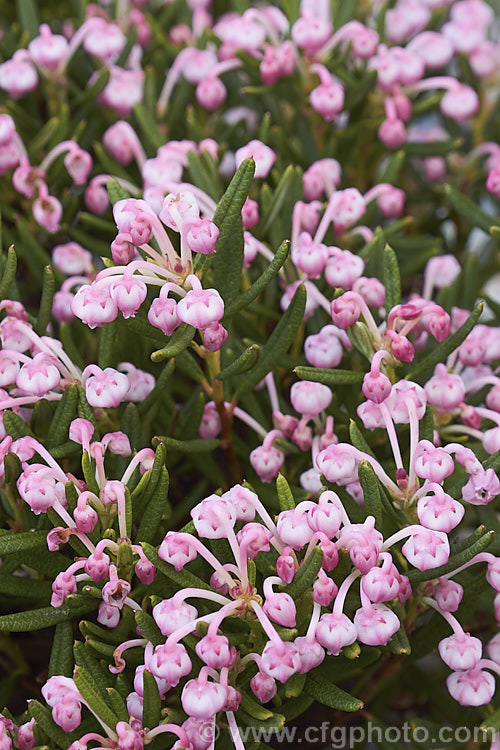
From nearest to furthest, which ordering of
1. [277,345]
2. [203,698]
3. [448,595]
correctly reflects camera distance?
[203,698] → [448,595] → [277,345]

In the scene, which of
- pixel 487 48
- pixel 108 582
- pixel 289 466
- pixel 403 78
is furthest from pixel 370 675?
pixel 487 48

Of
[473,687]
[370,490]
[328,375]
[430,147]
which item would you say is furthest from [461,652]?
[430,147]

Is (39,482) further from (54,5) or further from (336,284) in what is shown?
(54,5)

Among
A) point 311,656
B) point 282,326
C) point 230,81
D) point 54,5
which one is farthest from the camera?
point 54,5

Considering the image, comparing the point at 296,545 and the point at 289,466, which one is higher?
the point at 296,545

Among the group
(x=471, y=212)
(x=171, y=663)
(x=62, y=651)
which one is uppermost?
(x=471, y=212)

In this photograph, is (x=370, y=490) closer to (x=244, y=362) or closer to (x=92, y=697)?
(x=244, y=362)
